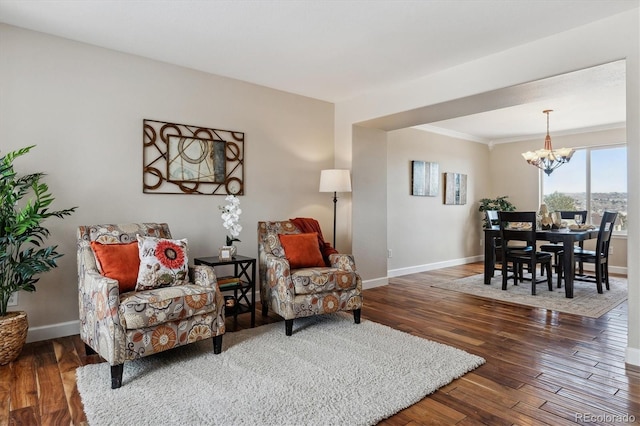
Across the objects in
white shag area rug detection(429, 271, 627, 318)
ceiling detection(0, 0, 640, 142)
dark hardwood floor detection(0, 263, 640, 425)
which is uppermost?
ceiling detection(0, 0, 640, 142)

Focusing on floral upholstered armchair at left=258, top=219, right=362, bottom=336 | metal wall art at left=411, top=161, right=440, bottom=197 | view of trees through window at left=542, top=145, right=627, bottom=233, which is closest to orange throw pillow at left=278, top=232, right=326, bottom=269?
floral upholstered armchair at left=258, top=219, right=362, bottom=336

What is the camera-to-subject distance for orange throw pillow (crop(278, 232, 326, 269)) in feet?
11.2

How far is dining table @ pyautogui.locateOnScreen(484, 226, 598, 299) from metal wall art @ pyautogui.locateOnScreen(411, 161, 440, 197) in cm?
131

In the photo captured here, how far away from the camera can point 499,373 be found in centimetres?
239

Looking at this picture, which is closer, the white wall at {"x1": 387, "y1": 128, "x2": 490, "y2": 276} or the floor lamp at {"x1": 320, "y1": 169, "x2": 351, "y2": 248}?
the floor lamp at {"x1": 320, "y1": 169, "x2": 351, "y2": 248}

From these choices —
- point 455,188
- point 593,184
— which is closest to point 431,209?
point 455,188

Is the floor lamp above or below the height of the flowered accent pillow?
above

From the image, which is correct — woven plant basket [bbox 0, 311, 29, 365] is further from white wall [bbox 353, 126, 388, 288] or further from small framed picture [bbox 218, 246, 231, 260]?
white wall [bbox 353, 126, 388, 288]

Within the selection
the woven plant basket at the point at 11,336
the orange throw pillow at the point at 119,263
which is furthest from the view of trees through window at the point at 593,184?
the woven plant basket at the point at 11,336

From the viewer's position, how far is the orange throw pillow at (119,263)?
2.55 meters

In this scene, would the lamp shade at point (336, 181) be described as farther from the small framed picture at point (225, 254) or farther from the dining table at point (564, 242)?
the dining table at point (564, 242)

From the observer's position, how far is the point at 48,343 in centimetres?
292

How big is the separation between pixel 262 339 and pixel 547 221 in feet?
13.4

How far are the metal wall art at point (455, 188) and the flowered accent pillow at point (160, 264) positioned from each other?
507 centimetres
